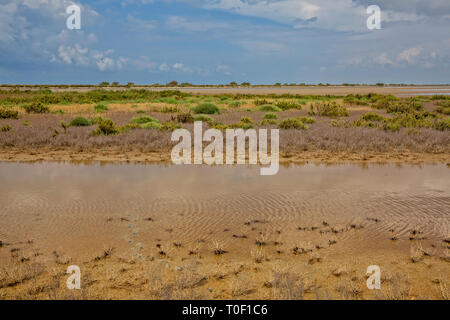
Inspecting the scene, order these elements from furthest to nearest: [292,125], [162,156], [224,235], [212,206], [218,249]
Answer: [292,125] → [162,156] → [212,206] → [224,235] → [218,249]

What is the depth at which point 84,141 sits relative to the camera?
46.8ft

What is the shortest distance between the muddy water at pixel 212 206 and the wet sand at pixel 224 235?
3 centimetres

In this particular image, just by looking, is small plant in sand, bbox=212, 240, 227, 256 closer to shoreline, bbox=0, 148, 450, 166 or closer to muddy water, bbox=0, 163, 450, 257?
muddy water, bbox=0, 163, 450, 257

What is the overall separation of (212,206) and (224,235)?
138 centimetres

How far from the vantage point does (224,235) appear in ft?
19.2

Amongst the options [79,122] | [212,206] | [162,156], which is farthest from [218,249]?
[79,122]

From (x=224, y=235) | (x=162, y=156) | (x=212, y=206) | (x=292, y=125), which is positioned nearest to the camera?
(x=224, y=235)

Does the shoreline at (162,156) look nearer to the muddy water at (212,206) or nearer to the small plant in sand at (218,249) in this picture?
the muddy water at (212,206)

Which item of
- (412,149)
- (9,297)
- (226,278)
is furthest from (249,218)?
(412,149)

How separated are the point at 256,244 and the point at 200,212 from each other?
170 cm

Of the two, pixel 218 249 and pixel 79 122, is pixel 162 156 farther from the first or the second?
pixel 79 122

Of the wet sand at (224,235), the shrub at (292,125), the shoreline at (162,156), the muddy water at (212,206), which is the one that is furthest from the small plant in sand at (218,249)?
the shrub at (292,125)

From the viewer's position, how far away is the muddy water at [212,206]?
5.75 m

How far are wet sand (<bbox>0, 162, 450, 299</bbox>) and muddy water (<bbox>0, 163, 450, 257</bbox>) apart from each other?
0.03 meters
